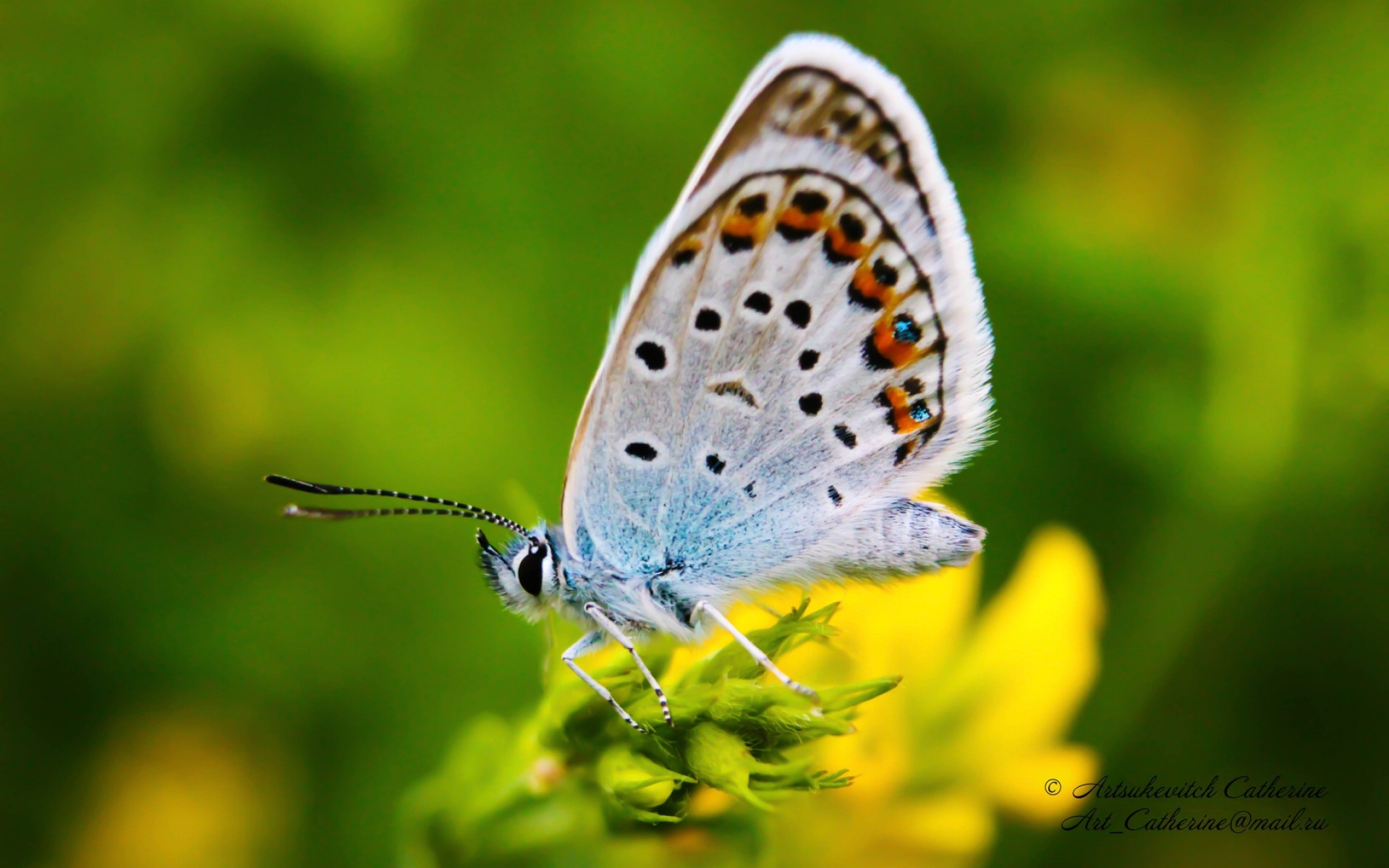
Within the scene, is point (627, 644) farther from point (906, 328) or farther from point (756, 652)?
point (906, 328)

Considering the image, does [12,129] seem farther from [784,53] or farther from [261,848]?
[784,53]

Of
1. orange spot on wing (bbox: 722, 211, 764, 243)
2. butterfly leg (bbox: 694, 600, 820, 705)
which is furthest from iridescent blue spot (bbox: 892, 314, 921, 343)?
butterfly leg (bbox: 694, 600, 820, 705)

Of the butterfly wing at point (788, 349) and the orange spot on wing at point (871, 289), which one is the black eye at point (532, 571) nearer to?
the butterfly wing at point (788, 349)

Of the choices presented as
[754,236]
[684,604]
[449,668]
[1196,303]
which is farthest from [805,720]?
[1196,303]

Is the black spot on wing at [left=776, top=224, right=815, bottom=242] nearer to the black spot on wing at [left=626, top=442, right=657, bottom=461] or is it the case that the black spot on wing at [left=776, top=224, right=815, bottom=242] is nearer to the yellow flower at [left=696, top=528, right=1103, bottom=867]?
the black spot on wing at [left=626, top=442, right=657, bottom=461]

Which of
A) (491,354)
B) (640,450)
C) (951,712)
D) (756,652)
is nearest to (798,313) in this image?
(640,450)

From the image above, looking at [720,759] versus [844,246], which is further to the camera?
[844,246]
